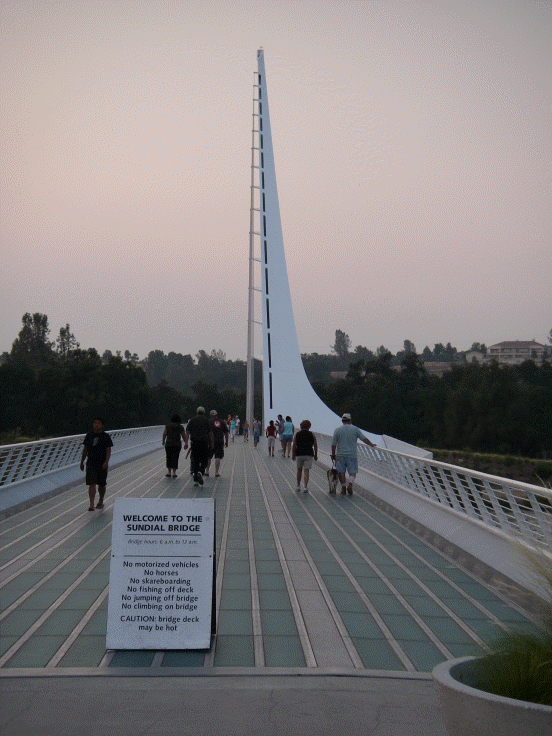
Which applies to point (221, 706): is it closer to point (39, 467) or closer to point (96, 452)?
point (96, 452)

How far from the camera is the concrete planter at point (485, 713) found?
11.4 feet

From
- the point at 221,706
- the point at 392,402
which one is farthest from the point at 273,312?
the point at 221,706

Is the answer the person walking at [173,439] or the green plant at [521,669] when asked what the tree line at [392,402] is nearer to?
the person walking at [173,439]

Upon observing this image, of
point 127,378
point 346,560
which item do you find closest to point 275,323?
point 127,378

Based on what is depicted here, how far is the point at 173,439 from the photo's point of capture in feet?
66.8

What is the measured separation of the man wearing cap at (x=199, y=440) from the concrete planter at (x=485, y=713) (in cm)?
1478

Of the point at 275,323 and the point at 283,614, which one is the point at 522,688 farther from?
the point at 275,323

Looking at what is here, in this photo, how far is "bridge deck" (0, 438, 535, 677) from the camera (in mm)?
6000

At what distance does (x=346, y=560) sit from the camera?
33.5 feet

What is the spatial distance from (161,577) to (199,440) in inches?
493

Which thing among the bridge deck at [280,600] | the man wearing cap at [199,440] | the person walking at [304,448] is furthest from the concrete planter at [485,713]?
the man wearing cap at [199,440]

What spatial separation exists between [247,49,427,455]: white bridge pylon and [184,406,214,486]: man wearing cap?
4489cm

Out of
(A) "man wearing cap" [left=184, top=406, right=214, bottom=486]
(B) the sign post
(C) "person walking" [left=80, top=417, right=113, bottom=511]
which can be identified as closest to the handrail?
(C) "person walking" [left=80, top=417, right=113, bottom=511]

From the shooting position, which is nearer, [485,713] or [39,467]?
[485,713]
